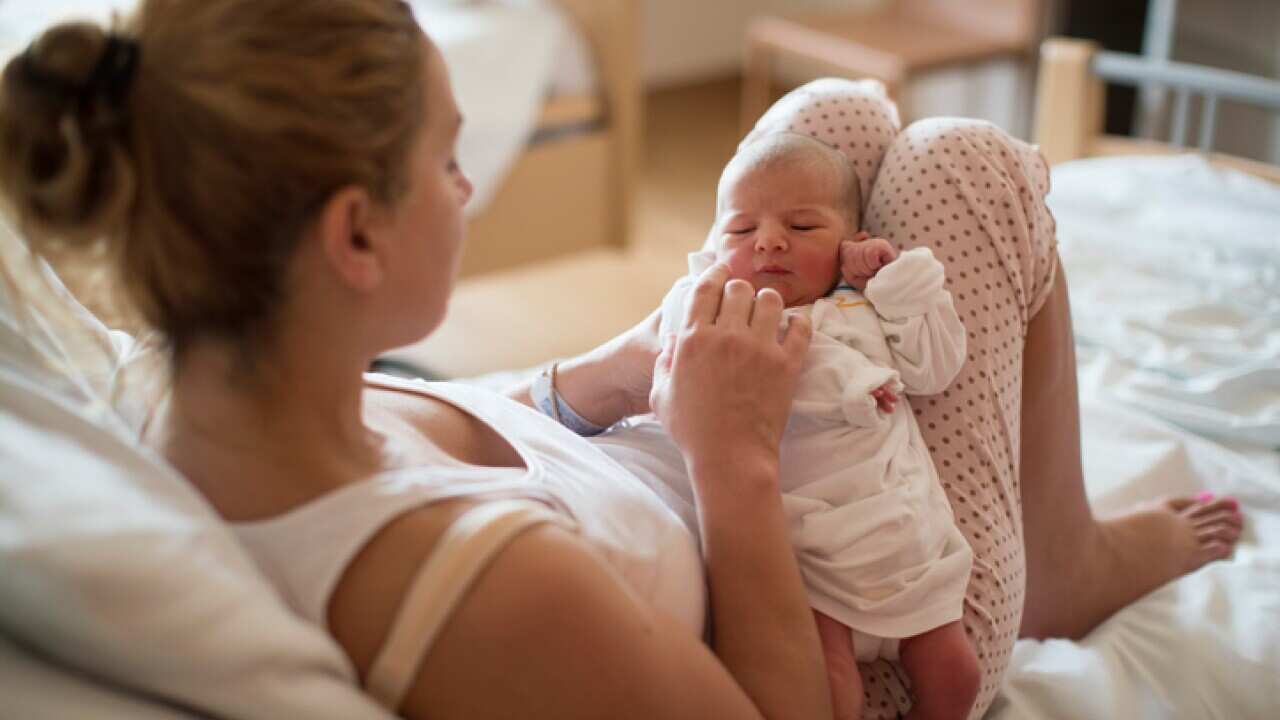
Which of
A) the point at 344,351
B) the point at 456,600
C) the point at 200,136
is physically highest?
the point at 200,136

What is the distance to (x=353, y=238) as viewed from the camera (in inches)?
30.3

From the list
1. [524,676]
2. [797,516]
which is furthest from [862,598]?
[524,676]

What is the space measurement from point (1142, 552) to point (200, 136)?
1094mm

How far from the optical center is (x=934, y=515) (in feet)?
3.31

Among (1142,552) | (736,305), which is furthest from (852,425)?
(1142,552)

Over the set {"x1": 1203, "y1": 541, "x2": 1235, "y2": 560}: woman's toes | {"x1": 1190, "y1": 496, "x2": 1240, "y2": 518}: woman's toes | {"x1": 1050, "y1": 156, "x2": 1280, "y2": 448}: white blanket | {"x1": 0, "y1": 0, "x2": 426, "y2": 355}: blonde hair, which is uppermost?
{"x1": 0, "y1": 0, "x2": 426, "y2": 355}: blonde hair

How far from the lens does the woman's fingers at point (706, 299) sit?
1006 millimetres

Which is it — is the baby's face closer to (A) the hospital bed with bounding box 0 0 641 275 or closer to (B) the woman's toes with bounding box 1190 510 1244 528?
(B) the woman's toes with bounding box 1190 510 1244 528

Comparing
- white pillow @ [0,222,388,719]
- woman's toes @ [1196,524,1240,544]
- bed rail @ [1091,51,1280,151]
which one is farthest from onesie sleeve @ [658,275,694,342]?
bed rail @ [1091,51,1280,151]

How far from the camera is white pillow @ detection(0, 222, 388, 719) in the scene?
0.69 metres

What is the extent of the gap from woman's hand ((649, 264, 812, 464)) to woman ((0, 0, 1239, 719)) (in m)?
0.10

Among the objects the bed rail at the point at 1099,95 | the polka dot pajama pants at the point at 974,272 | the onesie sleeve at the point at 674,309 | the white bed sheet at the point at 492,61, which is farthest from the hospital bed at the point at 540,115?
the onesie sleeve at the point at 674,309

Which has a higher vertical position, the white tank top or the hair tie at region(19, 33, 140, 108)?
the hair tie at region(19, 33, 140, 108)

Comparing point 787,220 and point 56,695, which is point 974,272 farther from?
point 56,695
